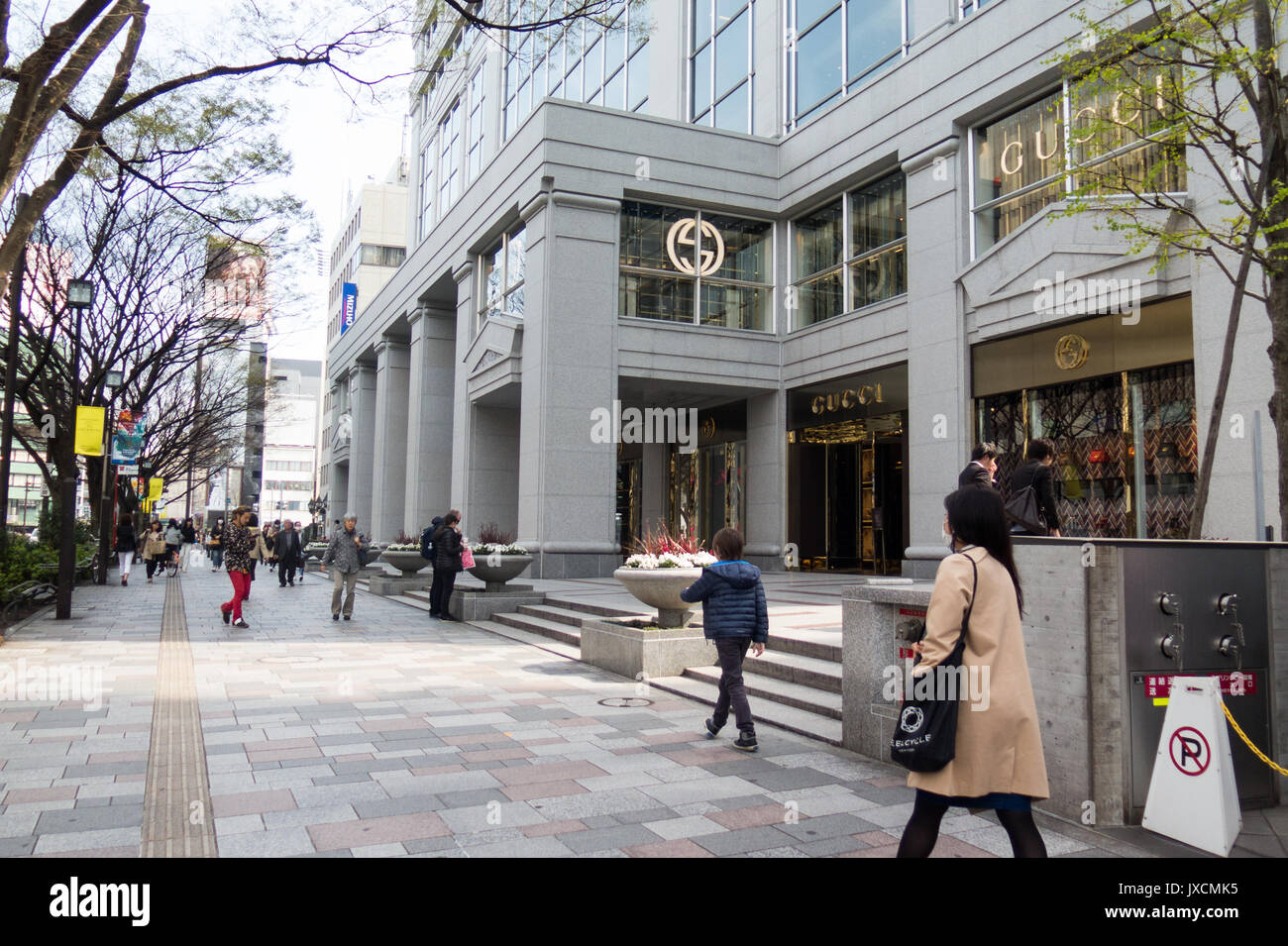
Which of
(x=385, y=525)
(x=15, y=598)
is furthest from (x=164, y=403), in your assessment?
(x=15, y=598)

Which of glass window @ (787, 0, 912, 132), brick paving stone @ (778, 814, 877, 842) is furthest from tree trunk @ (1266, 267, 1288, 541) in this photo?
glass window @ (787, 0, 912, 132)

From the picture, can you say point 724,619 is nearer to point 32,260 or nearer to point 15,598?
point 15,598

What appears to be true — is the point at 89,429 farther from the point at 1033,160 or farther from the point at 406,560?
the point at 1033,160

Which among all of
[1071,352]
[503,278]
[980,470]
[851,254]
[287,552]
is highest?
[503,278]

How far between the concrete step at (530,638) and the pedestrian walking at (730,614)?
15.4 ft

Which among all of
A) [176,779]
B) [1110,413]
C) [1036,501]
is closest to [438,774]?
[176,779]

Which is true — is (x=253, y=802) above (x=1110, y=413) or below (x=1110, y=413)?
below

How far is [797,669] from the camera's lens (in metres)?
8.83

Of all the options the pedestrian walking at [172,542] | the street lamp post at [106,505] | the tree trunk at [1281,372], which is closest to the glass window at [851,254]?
the tree trunk at [1281,372]

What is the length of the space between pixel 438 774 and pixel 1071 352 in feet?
42.9

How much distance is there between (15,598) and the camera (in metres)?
14.5

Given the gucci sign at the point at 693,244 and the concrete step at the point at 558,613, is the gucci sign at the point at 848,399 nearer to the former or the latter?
the gucci sign at the point at 693,244

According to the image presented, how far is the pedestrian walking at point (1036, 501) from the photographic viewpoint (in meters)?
7.41
